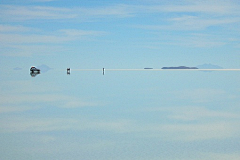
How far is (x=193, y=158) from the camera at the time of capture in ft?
50.4

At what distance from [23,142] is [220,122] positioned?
1342 centimetres

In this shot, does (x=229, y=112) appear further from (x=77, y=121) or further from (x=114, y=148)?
(x=114, y=148)

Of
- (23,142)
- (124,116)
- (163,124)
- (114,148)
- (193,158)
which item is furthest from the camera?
(124,116)

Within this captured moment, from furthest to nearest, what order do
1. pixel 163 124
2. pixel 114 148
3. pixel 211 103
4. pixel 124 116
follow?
1. pixel 211 103
2. pixel 124 116
3. pixel 163 124
4. pixel 114 148

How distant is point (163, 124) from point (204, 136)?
4029 mm

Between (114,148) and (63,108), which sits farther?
(63,108)

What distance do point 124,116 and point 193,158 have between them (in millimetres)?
11298

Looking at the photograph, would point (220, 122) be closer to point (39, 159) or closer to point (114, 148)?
point (114, 148)

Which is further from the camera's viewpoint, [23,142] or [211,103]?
[211,103]

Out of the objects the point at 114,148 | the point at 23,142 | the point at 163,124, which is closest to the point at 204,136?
the point at 163,124

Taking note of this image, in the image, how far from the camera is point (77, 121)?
946 inches

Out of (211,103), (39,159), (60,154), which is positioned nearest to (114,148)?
(60,154)

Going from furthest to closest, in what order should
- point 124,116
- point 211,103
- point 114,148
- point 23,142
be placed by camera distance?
point 211,103, point 124,116, point 23,142, point 114,148

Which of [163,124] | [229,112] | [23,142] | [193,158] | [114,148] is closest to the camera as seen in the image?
[193,158]
